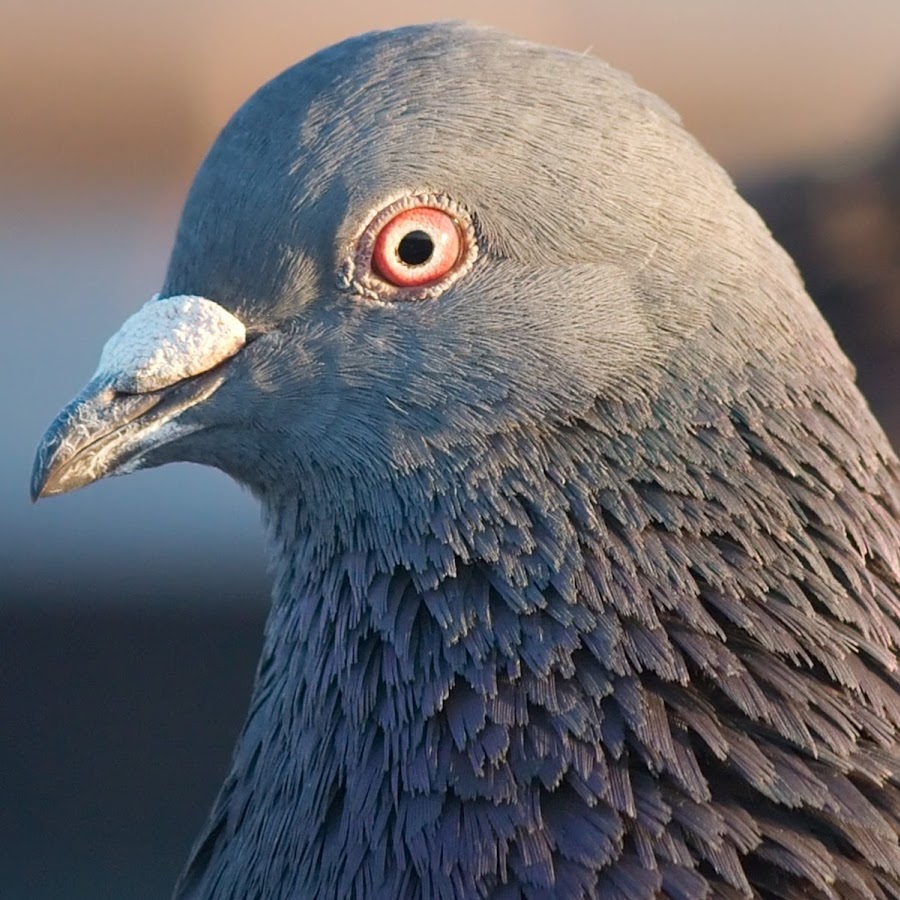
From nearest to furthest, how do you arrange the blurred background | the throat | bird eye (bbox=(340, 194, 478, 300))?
the throat → bird eye (bbox=(340, 194, 478, 300)) → the blurred background

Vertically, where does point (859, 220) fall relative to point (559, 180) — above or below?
below

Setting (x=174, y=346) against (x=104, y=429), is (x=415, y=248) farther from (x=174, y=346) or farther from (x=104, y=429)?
(x=104, y=429)

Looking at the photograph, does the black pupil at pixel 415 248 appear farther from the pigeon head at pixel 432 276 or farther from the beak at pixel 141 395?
the beak at pixel 141 395

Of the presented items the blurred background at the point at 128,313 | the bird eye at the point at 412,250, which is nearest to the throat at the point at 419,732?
the bird eye at the point at 412,250

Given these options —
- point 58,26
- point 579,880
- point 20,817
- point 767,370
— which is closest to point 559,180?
point 767,370

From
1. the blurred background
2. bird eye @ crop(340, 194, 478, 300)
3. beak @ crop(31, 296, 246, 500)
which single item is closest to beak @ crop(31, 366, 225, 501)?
beak @ crop(31, 296, 246, 500)

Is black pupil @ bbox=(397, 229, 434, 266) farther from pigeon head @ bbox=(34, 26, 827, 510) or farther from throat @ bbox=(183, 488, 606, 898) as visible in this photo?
throat @ bbox=(183, 488, 606, 898)

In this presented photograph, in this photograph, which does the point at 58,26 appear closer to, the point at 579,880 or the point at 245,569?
the point at 245,569
